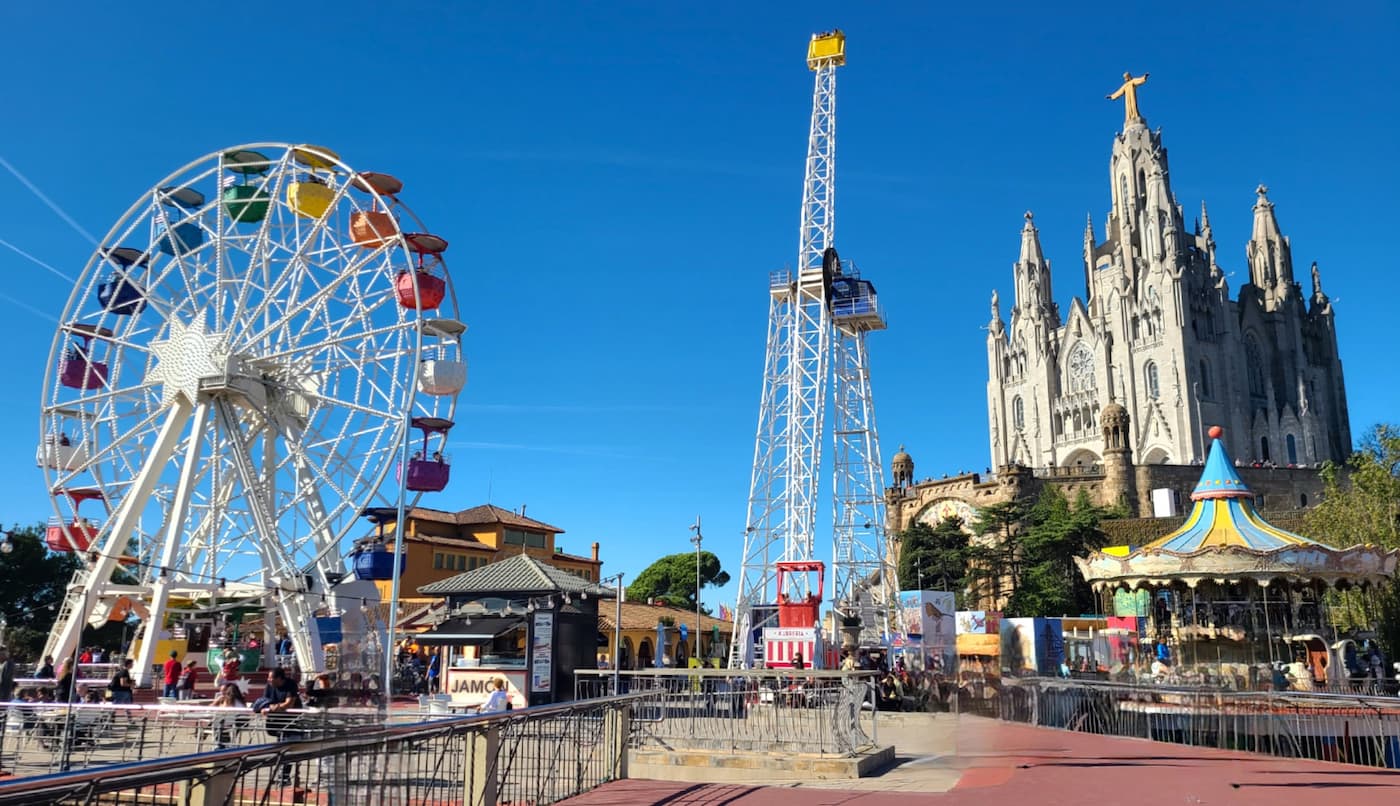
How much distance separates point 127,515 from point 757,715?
19930mm

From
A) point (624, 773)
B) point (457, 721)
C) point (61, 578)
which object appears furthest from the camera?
point (61, 578)

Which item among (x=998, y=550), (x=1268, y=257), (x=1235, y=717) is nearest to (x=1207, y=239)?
(x=1268, y=257)

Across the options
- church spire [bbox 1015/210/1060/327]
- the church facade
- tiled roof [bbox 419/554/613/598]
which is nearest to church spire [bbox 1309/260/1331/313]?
the church facade

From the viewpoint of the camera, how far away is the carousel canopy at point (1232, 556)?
26.1 meters

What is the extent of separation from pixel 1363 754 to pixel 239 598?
28374mm

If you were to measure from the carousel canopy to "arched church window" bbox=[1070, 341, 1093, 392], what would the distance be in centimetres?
6514

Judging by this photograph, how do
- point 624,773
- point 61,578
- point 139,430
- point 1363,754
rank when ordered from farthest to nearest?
point 61,578 < point 139,430 < point 1363,754 < point 624,773

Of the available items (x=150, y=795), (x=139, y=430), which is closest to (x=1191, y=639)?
(x=150, y=795)

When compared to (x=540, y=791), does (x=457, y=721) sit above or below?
above

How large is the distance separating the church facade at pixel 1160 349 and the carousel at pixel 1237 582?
169ft

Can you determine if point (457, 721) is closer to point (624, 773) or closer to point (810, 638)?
point (624, 773)

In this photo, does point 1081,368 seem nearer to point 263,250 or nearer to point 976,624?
point 976,624

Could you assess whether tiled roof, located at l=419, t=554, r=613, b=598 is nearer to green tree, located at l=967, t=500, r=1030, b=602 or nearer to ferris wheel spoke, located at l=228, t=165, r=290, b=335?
ferris wheel spoke, located at l=228, t=165, r=290, b=335

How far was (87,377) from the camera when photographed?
29438 mm
